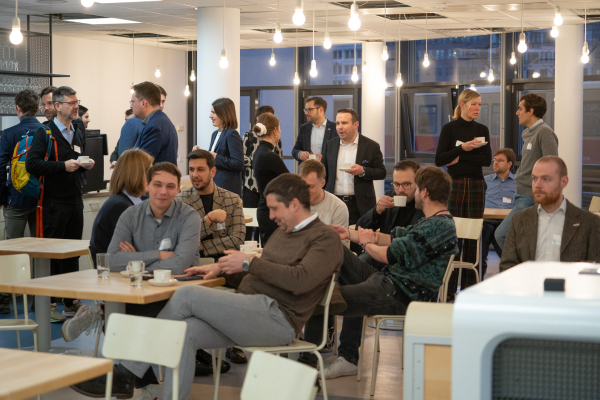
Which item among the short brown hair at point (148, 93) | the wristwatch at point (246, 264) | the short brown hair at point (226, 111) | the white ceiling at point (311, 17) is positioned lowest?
the wristwatch at point (246, 264)

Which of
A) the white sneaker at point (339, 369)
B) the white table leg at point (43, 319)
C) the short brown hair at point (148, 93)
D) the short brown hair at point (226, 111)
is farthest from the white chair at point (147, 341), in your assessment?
the short brown hair at point (226, 111)

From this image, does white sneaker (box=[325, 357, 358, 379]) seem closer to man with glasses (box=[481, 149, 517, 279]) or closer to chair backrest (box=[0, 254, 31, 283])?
chair backrest (box=[0, 254, 31, 283])

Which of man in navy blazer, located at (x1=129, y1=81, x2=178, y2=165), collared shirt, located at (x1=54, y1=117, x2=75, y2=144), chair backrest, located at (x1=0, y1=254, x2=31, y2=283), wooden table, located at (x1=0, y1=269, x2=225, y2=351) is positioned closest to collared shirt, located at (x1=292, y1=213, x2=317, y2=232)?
wooden table, located at (x1=0, y1=269, x2=225, y2=351)

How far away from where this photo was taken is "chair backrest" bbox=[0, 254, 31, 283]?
373 cm

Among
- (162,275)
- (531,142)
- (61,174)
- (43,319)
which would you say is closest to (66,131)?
(61,174)

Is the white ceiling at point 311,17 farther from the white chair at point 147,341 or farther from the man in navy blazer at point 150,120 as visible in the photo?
the white chair at point 147,341

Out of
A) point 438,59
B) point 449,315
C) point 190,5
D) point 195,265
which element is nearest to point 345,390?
point 195,265

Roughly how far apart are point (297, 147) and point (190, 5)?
2.47m

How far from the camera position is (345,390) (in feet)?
12.7

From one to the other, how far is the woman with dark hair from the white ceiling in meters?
2.41

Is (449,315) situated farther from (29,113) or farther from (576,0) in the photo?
(576,0)

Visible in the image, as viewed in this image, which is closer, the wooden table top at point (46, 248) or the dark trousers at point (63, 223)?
the wooden table top at point (46, 248)

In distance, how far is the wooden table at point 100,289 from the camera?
9.73 ft

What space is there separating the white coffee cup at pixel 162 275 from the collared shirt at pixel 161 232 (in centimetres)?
27
